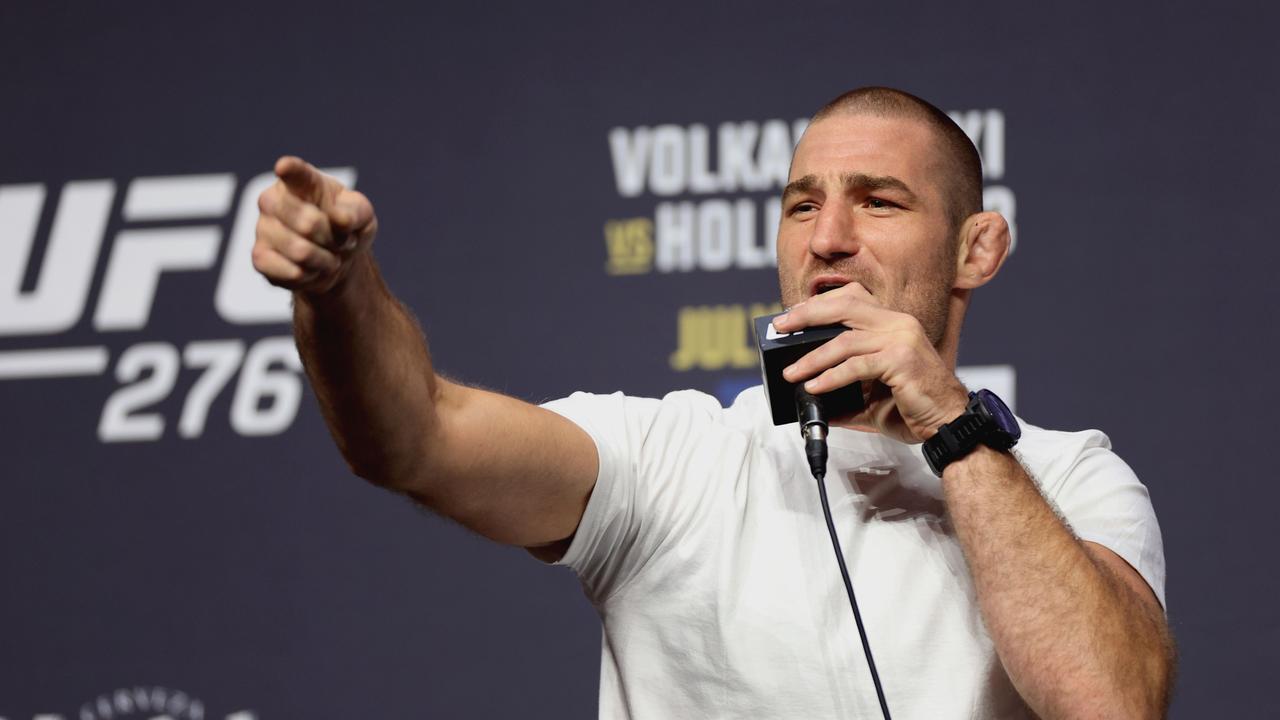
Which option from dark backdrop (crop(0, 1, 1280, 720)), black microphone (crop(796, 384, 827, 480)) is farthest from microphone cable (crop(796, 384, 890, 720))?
dark backdrop (crop(0, 1, 1280, 720))

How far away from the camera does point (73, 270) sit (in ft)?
8.68

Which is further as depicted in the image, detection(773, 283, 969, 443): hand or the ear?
the ear

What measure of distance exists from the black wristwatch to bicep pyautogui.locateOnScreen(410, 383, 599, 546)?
320mm

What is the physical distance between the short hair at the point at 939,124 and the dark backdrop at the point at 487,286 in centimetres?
70

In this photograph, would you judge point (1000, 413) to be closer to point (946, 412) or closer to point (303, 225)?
point (946, 412)

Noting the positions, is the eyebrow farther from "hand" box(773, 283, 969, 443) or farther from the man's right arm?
the man's right arm

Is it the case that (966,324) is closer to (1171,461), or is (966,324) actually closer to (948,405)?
(1171,461)

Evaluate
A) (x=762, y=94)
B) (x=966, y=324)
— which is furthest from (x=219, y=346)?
(x=966, y=324)

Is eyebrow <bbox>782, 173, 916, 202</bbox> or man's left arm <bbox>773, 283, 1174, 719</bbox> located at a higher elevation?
eyebrow <bbox>782, 173, 916, 202</bbox>

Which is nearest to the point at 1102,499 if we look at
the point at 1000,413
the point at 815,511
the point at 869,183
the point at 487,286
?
the point at 1000,413

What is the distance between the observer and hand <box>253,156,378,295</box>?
0.97m

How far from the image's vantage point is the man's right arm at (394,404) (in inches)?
38.5

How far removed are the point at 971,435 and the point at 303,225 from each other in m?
0.65

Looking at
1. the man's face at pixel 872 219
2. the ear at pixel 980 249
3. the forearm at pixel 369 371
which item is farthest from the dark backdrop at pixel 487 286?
the forearm at pixel 369 371
